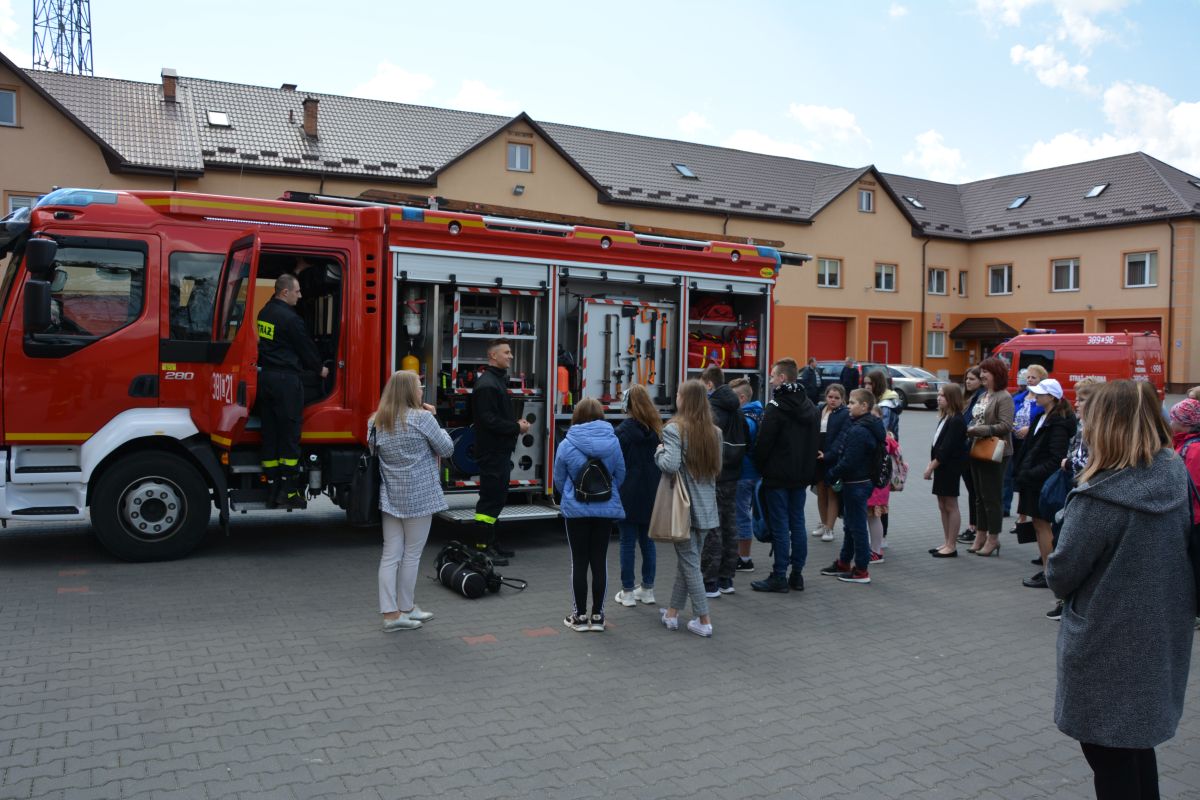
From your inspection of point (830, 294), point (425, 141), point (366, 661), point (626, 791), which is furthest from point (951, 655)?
point (830, 294)

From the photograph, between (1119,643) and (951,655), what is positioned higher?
(1119,643)

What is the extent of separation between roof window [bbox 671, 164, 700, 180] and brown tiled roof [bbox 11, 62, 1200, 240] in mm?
224

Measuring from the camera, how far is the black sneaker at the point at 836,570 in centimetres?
870

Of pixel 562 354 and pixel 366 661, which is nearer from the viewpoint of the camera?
pixel 366 661

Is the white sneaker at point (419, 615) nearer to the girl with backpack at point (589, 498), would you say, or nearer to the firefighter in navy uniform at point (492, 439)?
the girl with backpack at point (589, 498)

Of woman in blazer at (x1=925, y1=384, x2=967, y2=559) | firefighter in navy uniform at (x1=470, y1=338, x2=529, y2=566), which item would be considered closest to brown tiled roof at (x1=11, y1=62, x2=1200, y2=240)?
firefighter in navy uniform at (x1=470, y1=338, x2=529, y2=566)

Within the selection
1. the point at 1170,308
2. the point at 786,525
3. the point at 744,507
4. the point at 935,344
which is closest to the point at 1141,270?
the point at 1170,308

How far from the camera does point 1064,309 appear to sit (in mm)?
41062

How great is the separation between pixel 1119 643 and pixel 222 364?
7322 millimetres

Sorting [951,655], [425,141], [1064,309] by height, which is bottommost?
[951,655]

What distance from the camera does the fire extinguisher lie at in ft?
37.5

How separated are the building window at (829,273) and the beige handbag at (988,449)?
104ft

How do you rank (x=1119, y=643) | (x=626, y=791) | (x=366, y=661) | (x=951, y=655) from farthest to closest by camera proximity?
(x=951, y=655) < (x=366, y=661) < (x=626, y=791) < (x=1119, y=643)

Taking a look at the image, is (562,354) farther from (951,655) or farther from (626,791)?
(626,791)
